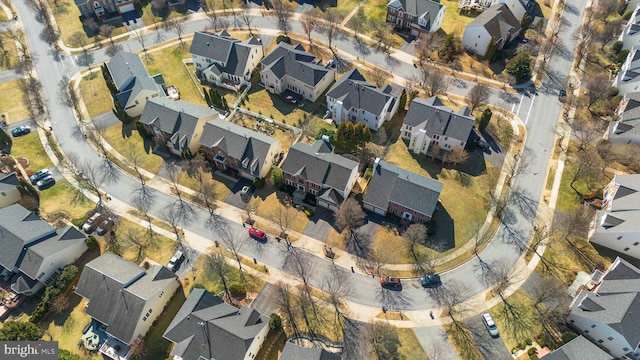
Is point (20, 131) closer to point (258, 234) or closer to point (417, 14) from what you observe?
point (258, 234)

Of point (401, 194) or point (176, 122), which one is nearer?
point (401, 194)

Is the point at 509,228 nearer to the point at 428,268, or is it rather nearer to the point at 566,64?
the point at 428,268

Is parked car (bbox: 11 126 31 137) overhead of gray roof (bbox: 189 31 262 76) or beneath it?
beneath

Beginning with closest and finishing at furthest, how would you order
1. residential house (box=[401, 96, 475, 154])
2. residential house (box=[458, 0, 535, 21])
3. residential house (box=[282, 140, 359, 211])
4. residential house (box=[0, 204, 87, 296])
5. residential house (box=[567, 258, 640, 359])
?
residential house (box=[567, 258, 640, 359])
residential house (box=[0, 204, 87, 296])
residential house (box=[282, 140, 359, 211])
residential house (box=[401, 96, 475, 154])
residential house (box=[458, 0, 535, 21])

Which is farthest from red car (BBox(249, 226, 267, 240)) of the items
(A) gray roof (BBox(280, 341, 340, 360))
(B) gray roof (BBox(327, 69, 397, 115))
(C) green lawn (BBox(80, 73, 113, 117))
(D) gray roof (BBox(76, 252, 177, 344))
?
(C) green lawn (BBox(80, 73, 113, 117))

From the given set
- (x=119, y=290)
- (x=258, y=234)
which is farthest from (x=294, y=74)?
(x=119, y=290)

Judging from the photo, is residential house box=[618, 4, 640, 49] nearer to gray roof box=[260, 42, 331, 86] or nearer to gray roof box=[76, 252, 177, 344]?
gray roof box=[260, 42, 331, 86]
